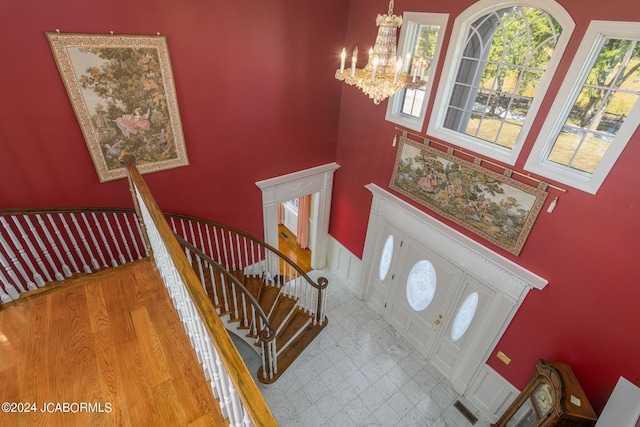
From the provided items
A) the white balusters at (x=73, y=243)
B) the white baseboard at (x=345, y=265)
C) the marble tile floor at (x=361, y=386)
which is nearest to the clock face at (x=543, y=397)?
the marble tile floor at (x=361, y=386)

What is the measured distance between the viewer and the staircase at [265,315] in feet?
13.9

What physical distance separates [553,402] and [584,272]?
139 centimetres

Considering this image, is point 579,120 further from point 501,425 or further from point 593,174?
point 501,425

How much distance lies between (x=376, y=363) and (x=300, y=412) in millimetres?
1476

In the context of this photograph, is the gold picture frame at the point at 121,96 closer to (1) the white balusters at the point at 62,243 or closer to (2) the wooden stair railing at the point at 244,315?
(1) the white balusters at the point at 62,243

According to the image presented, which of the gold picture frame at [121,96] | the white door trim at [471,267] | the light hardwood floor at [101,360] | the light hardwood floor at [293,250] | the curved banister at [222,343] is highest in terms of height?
the gold picture frame at [121,96]

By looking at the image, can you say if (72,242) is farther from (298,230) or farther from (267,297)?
(298,230)

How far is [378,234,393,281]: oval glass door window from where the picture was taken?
552cm

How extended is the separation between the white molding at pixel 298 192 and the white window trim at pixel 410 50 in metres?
1.67

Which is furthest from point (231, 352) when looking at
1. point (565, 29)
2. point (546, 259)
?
point (565, 29)

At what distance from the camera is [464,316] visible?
4613 mm

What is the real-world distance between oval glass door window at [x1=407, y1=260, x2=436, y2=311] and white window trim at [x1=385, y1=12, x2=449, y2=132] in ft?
7.23

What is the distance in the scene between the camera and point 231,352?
4.75 ft

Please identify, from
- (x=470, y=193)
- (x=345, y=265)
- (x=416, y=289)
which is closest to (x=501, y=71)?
(x=470, y=193)
